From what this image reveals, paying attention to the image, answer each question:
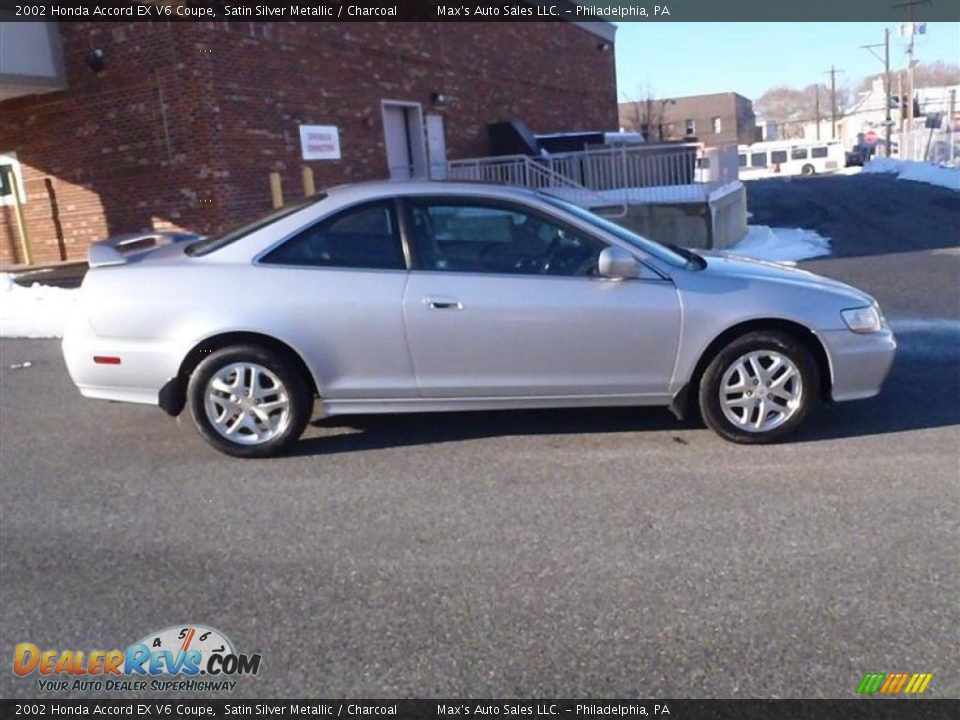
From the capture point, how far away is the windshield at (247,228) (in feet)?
16.8

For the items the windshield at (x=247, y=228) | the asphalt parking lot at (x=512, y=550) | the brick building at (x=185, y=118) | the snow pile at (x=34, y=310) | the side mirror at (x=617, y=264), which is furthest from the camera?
the brick building at (x=185, y=118)

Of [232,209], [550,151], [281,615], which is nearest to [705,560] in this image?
[281,615]

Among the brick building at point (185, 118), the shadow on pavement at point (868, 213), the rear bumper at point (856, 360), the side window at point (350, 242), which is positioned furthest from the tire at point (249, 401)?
the shadow on pavement at point (868, 213)

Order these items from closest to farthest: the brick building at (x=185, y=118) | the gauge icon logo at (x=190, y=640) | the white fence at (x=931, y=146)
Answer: the gauge icon logo at (x=190, y=640) < the brick building at (x=185, y=118) < the white fence at (x=931, y=146)

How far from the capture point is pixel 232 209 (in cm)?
1341

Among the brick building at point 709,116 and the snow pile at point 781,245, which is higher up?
the brick building at point 709,116

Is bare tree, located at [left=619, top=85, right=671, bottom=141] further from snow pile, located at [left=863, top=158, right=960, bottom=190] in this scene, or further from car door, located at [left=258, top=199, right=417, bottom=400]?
car door, located at [left=258, top=199, right=417, bottom=400]

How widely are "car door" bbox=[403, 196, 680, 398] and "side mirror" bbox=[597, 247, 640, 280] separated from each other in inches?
2.4

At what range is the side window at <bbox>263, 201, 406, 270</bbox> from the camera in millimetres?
4973

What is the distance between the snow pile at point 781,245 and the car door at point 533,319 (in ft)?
29.1

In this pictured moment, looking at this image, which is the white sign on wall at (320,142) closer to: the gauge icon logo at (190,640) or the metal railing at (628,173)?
the metal railing at (628,173)

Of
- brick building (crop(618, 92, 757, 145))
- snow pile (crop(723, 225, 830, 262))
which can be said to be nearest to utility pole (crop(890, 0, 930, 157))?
brick building (crop(618, 92, 757, 145))

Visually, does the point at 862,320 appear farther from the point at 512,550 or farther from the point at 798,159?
the point at 798,159

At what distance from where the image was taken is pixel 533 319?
484 centimetres
